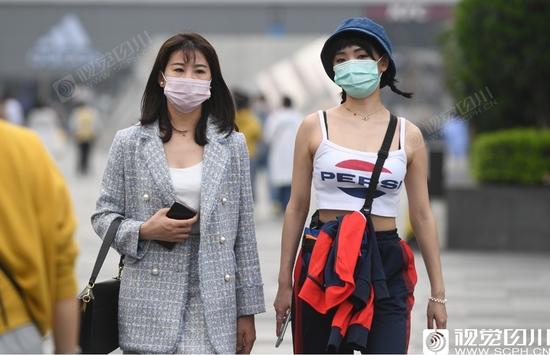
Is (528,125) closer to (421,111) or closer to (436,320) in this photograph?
(436,320)

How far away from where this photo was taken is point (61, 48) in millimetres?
61719

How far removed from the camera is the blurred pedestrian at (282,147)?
15156 mm

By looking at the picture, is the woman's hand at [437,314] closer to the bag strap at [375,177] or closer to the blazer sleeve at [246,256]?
the bag strap at [375,177]

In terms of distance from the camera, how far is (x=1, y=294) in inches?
119

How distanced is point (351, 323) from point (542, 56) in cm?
888

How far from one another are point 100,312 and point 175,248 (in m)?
0.36

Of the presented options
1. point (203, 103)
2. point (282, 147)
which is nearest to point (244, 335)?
point (203, 103)

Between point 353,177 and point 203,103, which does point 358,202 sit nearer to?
point 353,177

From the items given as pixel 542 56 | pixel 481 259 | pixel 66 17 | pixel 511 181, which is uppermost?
pixel 66 17

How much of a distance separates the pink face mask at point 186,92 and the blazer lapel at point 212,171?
0.44 ft

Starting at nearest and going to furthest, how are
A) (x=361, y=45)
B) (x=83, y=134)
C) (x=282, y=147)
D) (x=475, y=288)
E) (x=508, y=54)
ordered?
1. (x=361, y=45)
2. (x=475, y=288)
3. (x=508, y=54)
4. (x=282, y=147)
5. (x=83, y=134)

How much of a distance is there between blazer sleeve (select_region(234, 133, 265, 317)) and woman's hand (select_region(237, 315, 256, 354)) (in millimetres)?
31

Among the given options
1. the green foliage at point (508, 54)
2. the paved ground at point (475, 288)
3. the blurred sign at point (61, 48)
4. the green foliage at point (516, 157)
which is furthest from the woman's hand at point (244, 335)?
the blurred sign at point (61, 48)

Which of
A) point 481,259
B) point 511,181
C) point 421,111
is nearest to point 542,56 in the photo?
point 511,181
